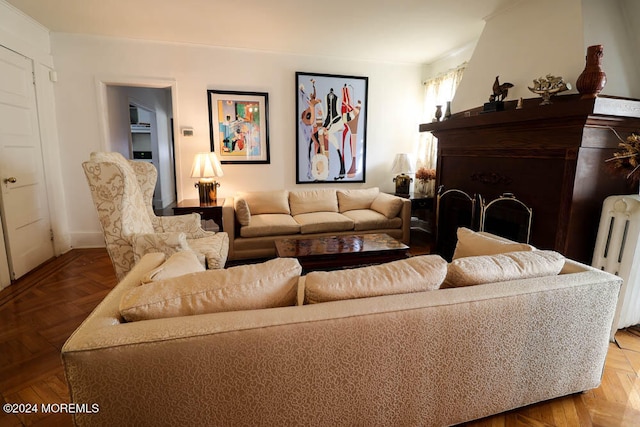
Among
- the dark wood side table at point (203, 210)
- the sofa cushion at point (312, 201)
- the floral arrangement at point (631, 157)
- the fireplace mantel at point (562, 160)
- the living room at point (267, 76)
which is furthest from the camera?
the sofa cushion at point (312, 201)

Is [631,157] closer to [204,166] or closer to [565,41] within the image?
[565,41]

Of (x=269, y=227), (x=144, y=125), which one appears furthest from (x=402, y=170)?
(x=144, y=125)

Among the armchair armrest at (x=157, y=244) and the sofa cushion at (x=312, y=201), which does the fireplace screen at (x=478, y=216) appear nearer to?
the sofa cushion at (x=312, y=201)

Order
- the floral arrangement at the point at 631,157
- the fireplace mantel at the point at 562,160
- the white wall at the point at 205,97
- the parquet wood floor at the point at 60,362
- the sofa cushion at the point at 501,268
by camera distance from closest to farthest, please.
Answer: the sofa cushion at the point at 501,268 → the parquet wood floor at the point at 60,362 → the floral arrangement at the point at 631,157 → the fireplace mantel at the point at 562,160 → the white wall at the point at 205,97

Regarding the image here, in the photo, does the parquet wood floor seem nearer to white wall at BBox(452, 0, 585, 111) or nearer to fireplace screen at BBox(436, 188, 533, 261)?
fireplace screen at BBox(436, 188, 533, 261)

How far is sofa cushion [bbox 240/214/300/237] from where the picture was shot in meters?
3.43

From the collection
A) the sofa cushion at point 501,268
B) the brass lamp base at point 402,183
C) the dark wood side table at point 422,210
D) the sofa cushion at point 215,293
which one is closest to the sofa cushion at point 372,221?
the dark wood side table at point 422,210

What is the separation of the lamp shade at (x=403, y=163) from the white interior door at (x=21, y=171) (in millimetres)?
4169

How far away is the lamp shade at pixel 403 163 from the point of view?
14.4 feet

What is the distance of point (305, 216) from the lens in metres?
3.88

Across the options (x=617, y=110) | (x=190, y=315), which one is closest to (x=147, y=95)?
(x=190, y=315)

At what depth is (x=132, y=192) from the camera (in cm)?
227

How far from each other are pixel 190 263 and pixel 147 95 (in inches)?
213

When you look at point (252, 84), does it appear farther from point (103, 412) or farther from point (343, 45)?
point (103, 412)
